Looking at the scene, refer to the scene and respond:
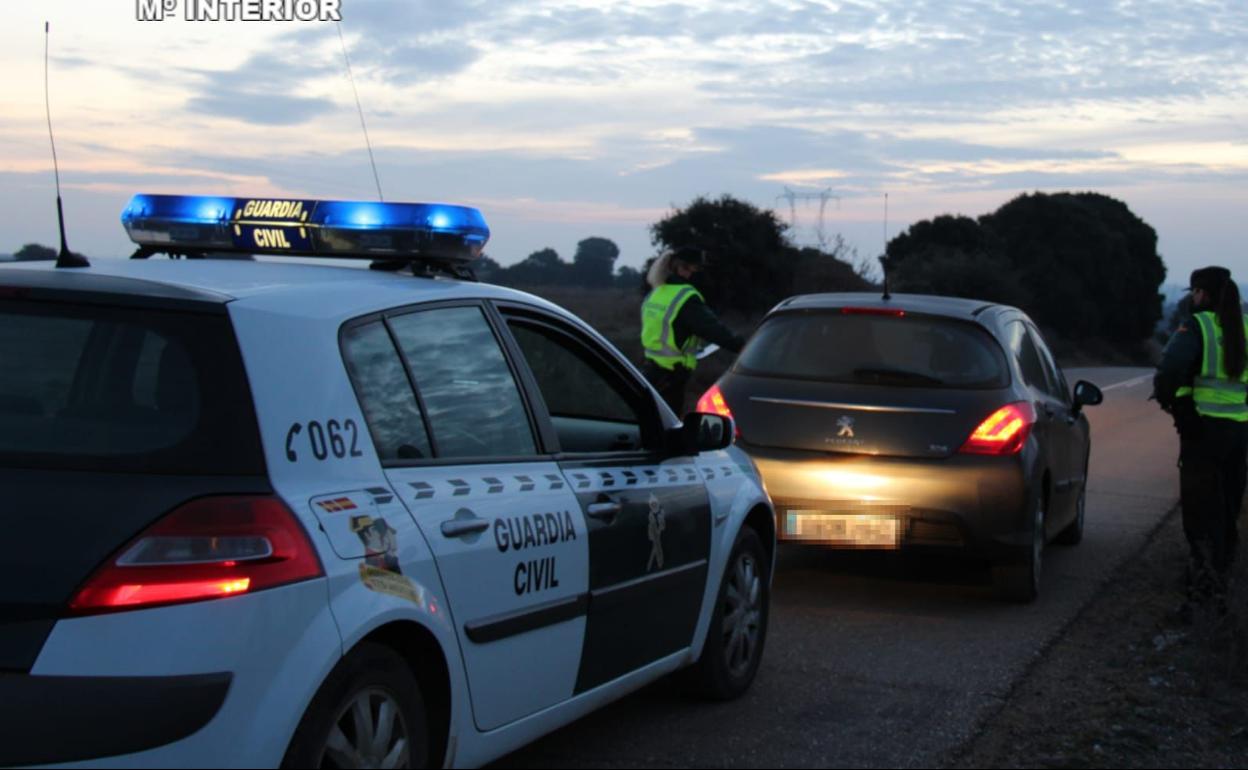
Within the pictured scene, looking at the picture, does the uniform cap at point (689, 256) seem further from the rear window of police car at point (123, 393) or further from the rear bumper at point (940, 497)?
the rear window of police car at point (123, 393)

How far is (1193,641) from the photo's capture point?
741 cm

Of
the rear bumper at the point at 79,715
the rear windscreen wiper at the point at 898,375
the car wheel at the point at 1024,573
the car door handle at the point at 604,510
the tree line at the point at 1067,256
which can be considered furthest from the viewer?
the tree line at the point at 1067,256

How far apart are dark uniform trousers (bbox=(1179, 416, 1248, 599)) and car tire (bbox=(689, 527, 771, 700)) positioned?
8.85 ft

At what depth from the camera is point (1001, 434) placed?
8.27m

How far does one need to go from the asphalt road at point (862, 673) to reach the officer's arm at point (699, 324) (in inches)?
61.4

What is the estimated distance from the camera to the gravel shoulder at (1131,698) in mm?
5734

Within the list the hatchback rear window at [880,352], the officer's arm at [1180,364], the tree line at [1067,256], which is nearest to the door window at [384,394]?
the hatchback rear window at [880,352]

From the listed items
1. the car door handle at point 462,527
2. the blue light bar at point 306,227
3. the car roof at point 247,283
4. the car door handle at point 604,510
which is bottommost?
the car door handle at point 604,510

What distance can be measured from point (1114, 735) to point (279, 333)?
11.6 ft

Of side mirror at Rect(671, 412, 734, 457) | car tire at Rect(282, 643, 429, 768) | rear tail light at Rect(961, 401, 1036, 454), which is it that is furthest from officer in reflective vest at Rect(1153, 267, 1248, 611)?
car tire at Rect(282, 643, 429, 768)

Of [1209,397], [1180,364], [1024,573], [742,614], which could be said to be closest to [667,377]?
[1024,573]

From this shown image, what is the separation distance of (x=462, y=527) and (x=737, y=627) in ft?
7.57

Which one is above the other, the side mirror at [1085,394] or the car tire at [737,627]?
the side mirror at [1085,394]

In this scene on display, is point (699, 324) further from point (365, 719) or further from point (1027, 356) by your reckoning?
point (365, 719)
